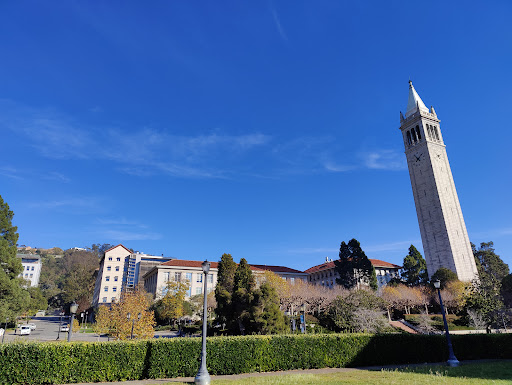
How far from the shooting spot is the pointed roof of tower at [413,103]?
86.2 metres

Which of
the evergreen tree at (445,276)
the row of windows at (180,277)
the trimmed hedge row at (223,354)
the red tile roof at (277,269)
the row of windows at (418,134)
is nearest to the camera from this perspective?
the trimmed hedge row at (223,354)

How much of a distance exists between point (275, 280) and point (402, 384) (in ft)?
123

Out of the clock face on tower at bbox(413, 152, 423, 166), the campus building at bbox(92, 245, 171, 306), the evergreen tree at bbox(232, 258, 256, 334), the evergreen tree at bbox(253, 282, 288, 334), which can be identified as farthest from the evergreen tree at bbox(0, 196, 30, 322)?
the clock face on tower at bbox(413, 152, 423, 166)

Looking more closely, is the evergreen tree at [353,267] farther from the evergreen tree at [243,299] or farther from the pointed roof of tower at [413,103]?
the pointed roof of tower at [413,103]

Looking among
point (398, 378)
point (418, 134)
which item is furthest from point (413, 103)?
point (398, 378)

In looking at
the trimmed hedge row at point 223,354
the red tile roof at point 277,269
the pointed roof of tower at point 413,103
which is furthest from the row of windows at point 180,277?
the pointed roof of tower at point 413,103

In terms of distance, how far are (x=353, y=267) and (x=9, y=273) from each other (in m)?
55.5

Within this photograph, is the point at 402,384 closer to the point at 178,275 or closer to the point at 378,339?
the point at 378,339

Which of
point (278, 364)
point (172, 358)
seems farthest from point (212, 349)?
point (278, 364)

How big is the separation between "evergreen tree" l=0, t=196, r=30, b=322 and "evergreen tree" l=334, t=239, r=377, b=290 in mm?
52467

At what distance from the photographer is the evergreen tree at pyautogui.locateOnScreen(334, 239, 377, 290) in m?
62.8

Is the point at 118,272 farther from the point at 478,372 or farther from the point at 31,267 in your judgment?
the point at 31,267

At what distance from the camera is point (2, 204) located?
3741cm

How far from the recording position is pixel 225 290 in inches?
1531
